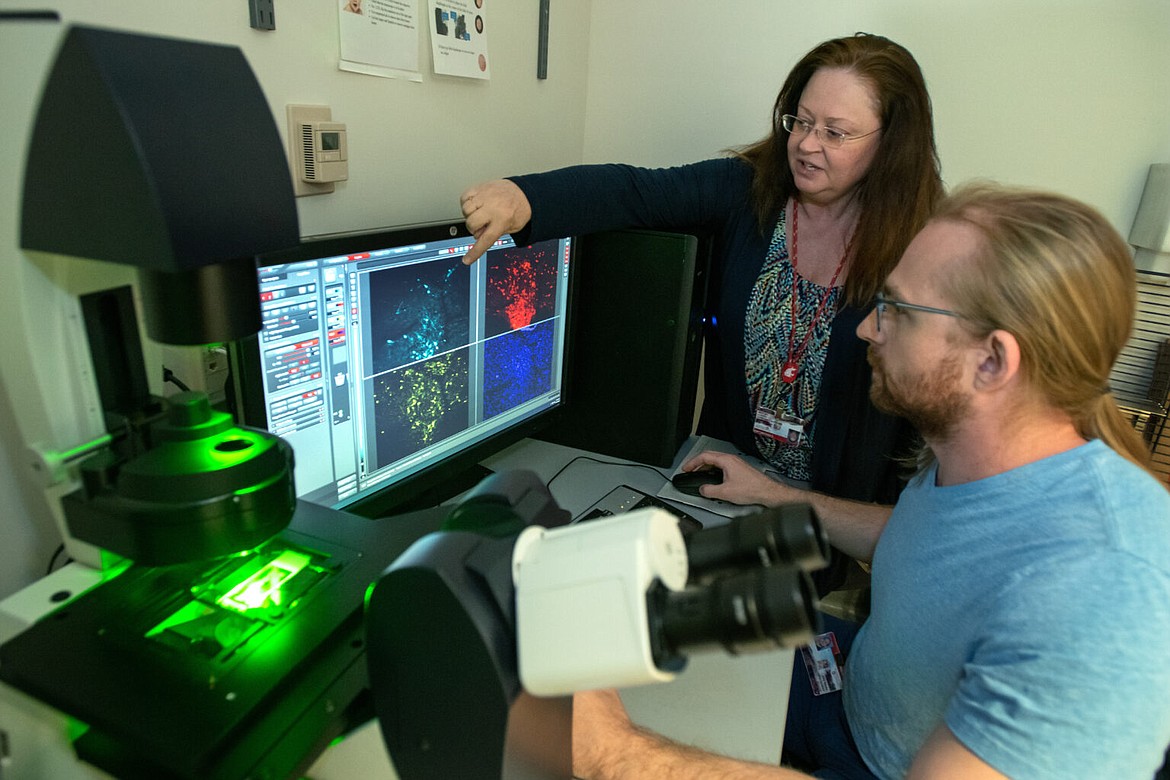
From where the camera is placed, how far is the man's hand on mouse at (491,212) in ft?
3.66

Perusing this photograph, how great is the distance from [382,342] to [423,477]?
0.81ft

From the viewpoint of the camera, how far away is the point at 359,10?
3.56ft

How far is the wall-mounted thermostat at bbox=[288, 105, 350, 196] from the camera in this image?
3.39 ft

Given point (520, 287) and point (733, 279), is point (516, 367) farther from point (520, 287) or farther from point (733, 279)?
point (733, 279)

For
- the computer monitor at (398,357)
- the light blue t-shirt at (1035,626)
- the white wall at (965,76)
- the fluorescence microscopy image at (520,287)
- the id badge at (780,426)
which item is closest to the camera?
the light blue t-shirt at (1035,626)

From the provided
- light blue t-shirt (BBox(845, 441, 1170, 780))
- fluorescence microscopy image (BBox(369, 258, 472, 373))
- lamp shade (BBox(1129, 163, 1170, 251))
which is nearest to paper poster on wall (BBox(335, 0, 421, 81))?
fluorescence microscopy image (BBox(369, 258, 472, 373))

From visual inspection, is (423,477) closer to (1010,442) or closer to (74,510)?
(74,510)

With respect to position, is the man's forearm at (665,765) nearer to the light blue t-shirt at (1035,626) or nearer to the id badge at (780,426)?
the light blue t-shirt at (1035,626)

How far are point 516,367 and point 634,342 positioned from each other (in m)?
0.28

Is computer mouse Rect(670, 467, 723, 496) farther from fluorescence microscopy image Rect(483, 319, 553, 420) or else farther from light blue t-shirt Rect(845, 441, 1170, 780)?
light blue t-shirt Rect(845, 441, 1170, 780)

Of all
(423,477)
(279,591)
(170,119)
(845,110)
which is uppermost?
(845,110)

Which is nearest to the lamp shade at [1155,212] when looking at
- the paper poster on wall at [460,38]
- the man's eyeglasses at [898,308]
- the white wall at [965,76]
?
the white wall at [965,76]

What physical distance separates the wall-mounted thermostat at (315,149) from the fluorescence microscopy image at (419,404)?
319mm

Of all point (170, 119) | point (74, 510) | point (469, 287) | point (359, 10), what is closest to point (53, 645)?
point (74, 510)
